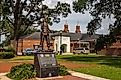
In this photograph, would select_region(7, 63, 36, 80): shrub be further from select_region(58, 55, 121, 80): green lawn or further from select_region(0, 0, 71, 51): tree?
select_region(0, 0, 71, 51): tree

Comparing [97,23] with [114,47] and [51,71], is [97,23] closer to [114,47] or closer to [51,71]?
[51,71]

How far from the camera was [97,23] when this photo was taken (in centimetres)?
3556

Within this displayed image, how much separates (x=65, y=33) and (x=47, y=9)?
33513mm

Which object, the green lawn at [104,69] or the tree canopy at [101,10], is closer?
the green lawn at [104,69]

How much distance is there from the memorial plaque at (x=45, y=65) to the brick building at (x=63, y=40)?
58177 millimetres

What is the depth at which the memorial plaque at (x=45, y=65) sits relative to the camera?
16.4m

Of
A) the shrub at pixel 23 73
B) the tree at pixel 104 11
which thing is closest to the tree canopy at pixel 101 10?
the tree at pixel 104 11

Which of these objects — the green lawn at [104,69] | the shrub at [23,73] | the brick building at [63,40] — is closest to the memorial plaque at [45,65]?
the shrub at [23,73]

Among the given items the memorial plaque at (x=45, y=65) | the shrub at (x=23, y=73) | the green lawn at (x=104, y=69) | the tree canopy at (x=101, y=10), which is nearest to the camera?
the memorial plaque at (x=45, y=65)

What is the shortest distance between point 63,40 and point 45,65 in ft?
209

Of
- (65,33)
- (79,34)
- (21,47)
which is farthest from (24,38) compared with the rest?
(79,34)

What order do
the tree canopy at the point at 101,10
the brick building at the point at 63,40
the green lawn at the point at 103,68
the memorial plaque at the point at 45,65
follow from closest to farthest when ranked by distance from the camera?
1. the memorial plaque at the point at 45,65
2. the green lawn at the point at 103,68
3. the tree canopy at the point at 101,10
4. the brick building at the point at 63,40

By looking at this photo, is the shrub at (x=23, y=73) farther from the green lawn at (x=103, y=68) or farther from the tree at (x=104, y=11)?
the tree at (x=104, y=11)

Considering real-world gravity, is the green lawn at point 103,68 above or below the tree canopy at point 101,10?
below
